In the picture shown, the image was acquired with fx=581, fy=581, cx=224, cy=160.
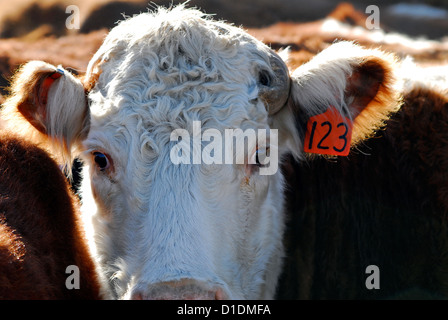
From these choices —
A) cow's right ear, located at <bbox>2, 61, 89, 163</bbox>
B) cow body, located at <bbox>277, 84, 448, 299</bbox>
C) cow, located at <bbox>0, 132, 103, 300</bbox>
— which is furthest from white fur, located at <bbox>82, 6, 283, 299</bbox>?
cow body, located at <bbox>277, 84, 448, 299</bbox>

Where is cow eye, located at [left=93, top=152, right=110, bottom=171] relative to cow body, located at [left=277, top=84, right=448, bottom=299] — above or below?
above

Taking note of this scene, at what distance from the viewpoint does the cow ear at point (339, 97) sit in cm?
310

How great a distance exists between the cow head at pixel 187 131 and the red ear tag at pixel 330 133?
0.15ft

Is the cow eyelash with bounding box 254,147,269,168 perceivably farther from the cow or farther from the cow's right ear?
the cow

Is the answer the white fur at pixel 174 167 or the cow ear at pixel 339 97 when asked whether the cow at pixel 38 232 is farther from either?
the cow ear at pixel 339 97

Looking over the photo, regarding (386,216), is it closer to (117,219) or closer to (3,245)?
(117,219)

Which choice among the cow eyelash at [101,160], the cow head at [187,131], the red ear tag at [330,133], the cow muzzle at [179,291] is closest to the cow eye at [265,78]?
the cow head at [187,131]

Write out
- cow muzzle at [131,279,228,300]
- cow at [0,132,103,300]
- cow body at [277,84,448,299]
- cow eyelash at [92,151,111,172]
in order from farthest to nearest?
1. cow body at [277,84,448,299]
2. cow eyelash at [92,151,111,172]
3. cow at [0,132,103,300]
4. cow muzzle at [131,279,228,300]

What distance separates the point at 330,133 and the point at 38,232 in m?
1.67

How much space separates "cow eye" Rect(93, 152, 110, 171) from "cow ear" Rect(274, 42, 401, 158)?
966mm

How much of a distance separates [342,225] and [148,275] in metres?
1.57

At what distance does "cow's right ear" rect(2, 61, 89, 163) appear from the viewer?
3.06m

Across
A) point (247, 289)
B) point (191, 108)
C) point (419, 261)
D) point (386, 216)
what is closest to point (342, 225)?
point (386, 216)

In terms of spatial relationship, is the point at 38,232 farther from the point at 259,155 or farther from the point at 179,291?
the point at 259,155
